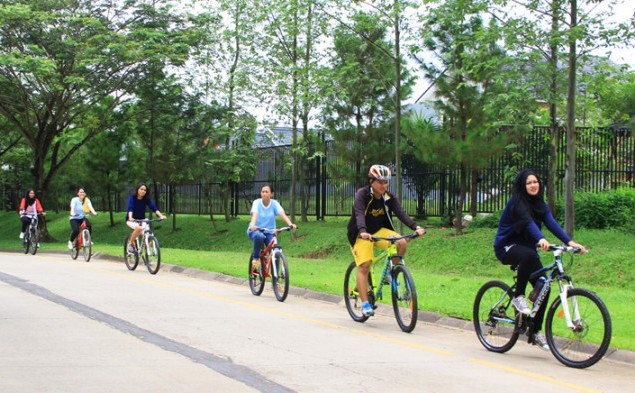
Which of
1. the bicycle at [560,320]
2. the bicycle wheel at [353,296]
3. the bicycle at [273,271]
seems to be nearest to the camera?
the bicycle at [560,320]

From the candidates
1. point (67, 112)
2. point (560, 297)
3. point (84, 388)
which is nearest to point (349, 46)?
point (67, 112)

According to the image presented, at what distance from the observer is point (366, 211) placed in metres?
10.3

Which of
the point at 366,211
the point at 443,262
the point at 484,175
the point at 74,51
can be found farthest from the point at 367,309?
the point at 74,51

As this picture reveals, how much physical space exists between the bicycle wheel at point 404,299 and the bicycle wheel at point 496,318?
3.05 feet

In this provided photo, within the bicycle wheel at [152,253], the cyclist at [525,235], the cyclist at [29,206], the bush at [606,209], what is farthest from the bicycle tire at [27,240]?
the cyclist at [525,235]

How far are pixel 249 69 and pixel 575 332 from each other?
66.9 feet

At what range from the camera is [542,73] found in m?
15.9

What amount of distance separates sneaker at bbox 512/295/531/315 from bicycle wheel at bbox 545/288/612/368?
283 mm

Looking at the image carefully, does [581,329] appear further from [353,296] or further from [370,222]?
[353,296]

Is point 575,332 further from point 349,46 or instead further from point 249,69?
point 249,69

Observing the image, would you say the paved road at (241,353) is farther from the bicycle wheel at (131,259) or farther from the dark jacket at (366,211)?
the bicycle wheel at (131,259)

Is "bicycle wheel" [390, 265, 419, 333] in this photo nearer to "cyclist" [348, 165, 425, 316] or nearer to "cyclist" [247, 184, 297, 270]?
"cyclist" [348, 165, 425, 316]

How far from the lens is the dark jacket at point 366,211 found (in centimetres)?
1008

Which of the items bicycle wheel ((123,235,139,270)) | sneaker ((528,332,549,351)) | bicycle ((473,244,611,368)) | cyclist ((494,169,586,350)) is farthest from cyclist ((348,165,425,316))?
bicycle wheel ((123,235,139,270))
